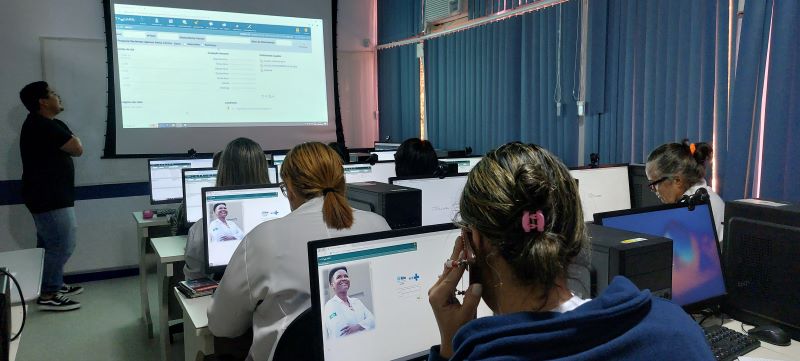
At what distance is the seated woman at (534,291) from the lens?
755 mm

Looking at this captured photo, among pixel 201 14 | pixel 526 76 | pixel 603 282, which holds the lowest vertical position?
pixel 603 282

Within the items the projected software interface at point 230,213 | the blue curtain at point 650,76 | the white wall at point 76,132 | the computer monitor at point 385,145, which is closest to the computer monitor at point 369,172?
the projected software interface at point 230,213

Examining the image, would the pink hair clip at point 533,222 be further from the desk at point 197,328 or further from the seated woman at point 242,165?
the seated woman at point 242,165

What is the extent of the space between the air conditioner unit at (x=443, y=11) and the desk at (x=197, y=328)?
3821 millimetres

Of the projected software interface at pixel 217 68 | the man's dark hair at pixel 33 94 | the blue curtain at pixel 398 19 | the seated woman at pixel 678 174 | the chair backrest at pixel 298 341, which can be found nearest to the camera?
the chair backrest at pixel 298 341

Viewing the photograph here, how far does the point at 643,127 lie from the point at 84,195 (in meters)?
4.63

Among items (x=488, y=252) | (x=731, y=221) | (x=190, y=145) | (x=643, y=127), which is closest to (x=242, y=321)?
→ (x=488, y=252)

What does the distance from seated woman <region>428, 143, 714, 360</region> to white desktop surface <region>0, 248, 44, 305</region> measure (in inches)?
42.9

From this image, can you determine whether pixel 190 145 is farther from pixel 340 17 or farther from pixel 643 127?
pixel 643 127

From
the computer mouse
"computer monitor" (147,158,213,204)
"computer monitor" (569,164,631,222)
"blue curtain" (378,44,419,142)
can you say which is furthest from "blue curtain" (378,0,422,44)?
the computer mouse

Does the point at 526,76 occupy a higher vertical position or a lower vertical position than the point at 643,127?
higher

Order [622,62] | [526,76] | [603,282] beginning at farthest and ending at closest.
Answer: [526,76] < [622,62] < [603,282]

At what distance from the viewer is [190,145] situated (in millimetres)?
5238

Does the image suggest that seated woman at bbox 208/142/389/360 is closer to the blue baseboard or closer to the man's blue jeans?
the man's blue jeans
